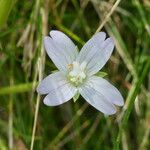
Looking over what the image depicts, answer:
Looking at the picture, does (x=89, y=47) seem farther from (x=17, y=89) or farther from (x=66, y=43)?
(x=17, y=89)

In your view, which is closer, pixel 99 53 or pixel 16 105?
pixel 99 53

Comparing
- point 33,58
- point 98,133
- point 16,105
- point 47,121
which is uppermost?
point 33,58

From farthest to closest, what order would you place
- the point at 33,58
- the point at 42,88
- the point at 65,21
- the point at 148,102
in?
1. the point at 65,21
2. the point at 148,102
3. the point at 33,58
4. the point at 42,88

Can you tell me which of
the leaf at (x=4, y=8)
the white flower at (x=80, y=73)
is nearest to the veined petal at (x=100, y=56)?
the white flower at (x=80, y=73)

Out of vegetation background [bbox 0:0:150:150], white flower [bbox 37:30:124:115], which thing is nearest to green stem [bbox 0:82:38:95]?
vegetation background [bbox 0:0:150:150]

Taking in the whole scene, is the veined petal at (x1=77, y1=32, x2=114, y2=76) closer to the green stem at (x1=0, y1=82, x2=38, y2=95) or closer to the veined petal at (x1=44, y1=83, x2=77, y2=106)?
the veined petal at (x1=44, y1=83, x2=77, y2=106)

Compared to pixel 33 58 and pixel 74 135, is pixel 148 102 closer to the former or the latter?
pixel 74 135

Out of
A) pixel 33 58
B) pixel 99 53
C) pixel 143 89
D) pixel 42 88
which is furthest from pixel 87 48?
pixel 143 89

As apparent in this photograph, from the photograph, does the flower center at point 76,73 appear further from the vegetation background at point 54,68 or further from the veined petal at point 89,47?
the vegetation background at point 54,68
